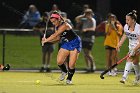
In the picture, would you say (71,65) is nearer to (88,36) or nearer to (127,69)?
(127,69)

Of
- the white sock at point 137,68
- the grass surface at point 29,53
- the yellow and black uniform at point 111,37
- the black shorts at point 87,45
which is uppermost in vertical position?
the yellow and black uniform at point 111,37

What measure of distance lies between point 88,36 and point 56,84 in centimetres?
598

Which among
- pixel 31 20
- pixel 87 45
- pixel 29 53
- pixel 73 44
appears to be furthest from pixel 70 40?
pixel 31 20

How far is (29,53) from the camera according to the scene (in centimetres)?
Answer: 2648

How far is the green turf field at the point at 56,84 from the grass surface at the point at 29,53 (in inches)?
101

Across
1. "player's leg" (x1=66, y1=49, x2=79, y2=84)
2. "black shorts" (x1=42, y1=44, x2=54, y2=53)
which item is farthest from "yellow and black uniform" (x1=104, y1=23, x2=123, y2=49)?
"player's leg" (x1=66, y1=49, x2=79, y2=84)

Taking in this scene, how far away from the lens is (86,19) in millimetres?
23219

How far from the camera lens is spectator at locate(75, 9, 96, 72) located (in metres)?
23.3

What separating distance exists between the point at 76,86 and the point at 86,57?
6.24 meters

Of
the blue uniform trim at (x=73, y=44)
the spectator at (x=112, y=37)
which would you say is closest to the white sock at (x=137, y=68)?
the blue uniform trim at (x=73, y=44)

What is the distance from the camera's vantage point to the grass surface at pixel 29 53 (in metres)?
25.0

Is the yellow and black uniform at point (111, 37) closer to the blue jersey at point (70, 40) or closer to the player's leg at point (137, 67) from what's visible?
the player's leg at point (137, 67)

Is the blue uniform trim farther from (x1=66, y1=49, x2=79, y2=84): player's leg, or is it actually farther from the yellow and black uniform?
the yellow and black uniform

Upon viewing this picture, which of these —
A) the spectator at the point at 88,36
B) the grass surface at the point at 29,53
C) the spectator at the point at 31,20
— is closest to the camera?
the spectator at the point at 88,36
